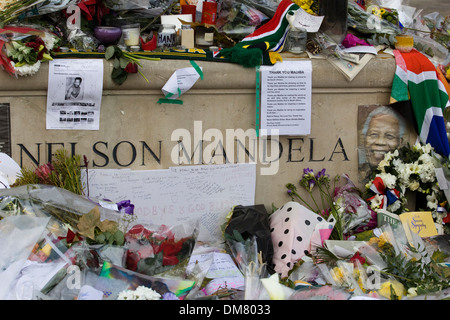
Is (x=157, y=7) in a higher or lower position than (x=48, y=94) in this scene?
higher

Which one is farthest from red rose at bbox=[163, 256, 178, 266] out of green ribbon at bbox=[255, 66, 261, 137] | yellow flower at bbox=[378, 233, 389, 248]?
green ribbon at bbox=[255, 66, 261, 137]

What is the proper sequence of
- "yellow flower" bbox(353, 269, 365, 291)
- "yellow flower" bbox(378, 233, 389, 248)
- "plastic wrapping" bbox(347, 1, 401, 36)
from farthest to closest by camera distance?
"plastic wrapping" bbox(347, 1, 401, 36) < "yellow flower" bbox(378, 233, 389, 248) < "yellow flower" bbox(353, 269, 365, 291)

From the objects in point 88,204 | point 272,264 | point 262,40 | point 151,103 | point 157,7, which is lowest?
point 272,264

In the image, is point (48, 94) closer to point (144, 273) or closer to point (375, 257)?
point (144, 273)

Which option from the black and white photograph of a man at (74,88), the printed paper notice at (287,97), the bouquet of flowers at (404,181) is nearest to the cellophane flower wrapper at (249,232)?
the printed paper notice at (287,97)

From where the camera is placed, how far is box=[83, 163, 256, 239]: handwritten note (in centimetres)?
362

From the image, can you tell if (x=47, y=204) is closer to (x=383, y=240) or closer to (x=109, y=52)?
(x=109, y=52)

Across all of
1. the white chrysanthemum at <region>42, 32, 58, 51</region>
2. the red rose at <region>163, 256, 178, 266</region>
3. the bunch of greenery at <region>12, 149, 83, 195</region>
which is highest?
the white chrysanthemum at <region>42, 32, 58, 51</region>

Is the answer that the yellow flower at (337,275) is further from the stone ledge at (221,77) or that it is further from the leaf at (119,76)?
the leaf at (119,76)

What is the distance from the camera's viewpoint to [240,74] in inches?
143

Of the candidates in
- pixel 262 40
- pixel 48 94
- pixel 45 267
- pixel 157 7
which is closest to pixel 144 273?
pixel 45 267

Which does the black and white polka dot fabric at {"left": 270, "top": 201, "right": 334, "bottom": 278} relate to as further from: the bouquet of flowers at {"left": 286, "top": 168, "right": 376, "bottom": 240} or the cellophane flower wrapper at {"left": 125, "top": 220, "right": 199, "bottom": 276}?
the cellophane flower wrapper at {"left": 125, "top": 220, "right": 199, "bottom": 276}

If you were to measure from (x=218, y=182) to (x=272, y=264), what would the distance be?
749 mm

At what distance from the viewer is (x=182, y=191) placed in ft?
12.2
